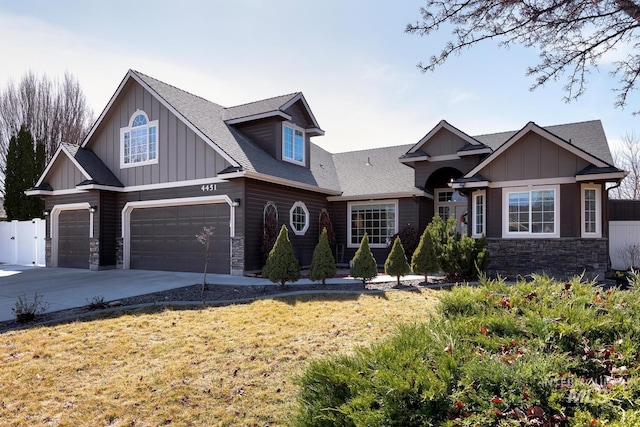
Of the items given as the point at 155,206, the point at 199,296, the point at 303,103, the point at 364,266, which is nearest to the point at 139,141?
the point at 155,206

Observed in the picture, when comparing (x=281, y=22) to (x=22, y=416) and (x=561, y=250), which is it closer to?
(x=22, y=416)

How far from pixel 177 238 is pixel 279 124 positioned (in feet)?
17.8

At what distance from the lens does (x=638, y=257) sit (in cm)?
1371

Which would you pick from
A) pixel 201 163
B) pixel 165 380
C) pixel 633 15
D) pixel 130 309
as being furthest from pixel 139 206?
pixel 633 15

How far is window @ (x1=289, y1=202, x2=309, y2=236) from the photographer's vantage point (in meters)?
14.7

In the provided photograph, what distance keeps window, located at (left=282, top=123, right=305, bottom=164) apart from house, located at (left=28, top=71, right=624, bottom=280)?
7cm

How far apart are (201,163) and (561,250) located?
11090 mm

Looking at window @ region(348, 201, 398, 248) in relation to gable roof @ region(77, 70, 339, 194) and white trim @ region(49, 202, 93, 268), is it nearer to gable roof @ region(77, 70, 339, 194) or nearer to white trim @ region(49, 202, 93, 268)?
gable roof @ region(77, 70, 339, 194)

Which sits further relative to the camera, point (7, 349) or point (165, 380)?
point (7, 349)

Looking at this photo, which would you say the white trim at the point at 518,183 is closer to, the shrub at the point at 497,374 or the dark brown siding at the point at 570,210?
the dark brown siding at the point at 570,210

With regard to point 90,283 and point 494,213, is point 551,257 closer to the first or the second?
point 494,213

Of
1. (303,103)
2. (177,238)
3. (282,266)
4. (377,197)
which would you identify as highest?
(303,103)

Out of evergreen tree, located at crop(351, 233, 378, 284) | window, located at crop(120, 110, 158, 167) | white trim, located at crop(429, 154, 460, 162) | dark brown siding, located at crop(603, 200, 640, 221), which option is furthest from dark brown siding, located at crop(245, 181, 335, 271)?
dark brown siding, located at crop(603, 200, 640, 221)

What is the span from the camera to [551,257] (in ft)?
38.1
